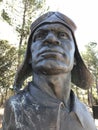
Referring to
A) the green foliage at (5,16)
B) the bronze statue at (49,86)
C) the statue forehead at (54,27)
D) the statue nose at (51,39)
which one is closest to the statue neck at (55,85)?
the bronze statue at (49,86)

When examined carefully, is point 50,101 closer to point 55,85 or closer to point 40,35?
point 55,85

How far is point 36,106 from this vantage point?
1752 millimetres

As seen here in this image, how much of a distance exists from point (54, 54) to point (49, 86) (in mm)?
239

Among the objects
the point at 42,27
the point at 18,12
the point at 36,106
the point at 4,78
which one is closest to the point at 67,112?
the point at 36,106

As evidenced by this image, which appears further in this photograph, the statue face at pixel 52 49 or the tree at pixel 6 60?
the tree at pixel 6 60

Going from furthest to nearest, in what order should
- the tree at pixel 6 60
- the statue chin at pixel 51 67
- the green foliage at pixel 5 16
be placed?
the tree at pixel 6 60 → the green foliage at pixel 5 16 → the statue chin at pixel 51 67

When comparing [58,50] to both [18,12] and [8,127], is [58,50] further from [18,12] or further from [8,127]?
[18,12]

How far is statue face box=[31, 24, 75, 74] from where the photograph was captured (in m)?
1.86

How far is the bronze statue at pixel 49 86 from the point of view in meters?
1.71

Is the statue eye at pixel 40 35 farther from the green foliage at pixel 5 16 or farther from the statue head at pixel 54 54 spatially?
the green foliage at pixel 5 16

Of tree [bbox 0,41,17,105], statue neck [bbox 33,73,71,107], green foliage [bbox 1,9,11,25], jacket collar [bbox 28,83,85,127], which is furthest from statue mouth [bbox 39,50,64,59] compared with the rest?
tree [bbox 0,41,17,105]

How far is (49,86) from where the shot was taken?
1.89 m

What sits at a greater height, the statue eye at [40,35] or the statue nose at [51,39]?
the statue eye at [40,35]

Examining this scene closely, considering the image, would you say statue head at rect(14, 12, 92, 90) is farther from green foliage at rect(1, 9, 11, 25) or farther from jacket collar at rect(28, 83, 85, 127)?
green foliage at rect(1, 9, 11, 25)
